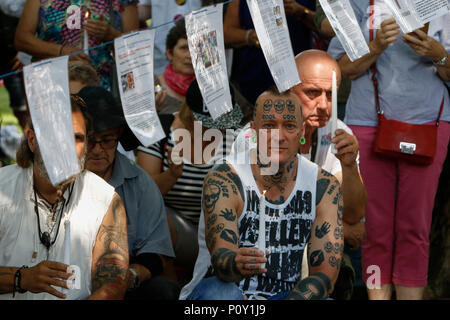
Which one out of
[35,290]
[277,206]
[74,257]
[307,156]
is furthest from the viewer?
[307,156]

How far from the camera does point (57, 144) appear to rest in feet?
11.6

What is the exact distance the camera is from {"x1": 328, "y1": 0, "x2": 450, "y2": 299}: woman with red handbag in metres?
5.09

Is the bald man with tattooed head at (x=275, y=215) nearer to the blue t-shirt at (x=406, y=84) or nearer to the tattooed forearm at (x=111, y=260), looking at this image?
the tattooed forearm at (x=111, y=260)

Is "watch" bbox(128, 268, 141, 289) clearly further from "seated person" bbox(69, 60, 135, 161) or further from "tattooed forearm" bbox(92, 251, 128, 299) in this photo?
"seated person" bbox(69, 60, 135, 161)

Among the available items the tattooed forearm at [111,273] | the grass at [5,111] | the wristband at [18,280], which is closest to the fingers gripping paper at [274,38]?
the tattooed forearm at [111,273]

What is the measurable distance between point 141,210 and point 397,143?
1720 mm

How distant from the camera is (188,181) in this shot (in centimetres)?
529

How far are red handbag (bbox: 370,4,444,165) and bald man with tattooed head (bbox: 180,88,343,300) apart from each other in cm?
92

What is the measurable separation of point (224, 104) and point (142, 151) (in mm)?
995

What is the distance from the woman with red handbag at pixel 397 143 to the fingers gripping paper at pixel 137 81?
4.98 ft

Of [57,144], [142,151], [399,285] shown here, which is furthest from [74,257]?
[399,285]

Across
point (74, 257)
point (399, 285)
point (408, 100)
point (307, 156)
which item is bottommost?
point (399, 285)

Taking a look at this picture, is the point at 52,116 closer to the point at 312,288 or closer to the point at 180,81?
the point at 312,288
